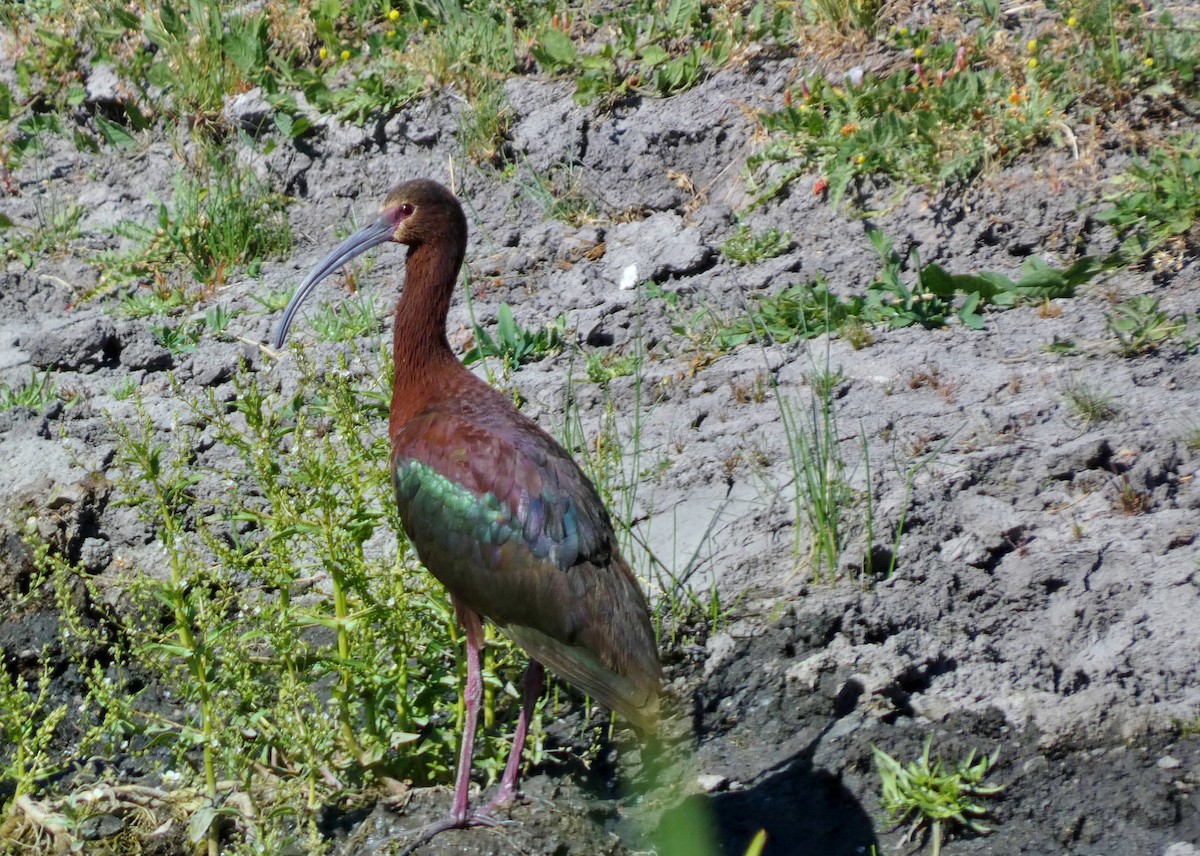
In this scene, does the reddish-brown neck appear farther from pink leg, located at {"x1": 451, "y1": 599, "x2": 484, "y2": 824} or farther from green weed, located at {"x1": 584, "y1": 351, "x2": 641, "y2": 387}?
green weed, located at {"x1": 584, "y1": 351, "x2": 641, "y2": 387}

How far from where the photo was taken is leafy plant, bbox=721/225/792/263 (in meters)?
6.27

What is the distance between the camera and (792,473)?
4871mm

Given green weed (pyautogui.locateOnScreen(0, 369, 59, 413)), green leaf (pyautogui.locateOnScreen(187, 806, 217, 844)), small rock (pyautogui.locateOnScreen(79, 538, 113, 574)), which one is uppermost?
green weed (pyautogui.locateOnScreen(0, 369, 59, 413))

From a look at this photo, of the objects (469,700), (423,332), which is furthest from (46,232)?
(469,700)

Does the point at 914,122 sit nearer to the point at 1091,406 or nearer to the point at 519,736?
the point at 1091,406

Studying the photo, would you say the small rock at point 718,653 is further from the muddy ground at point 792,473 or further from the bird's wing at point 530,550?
the bird's wing at point 530,550

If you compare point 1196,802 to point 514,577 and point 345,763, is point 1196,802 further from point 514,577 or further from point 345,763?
point 345,763

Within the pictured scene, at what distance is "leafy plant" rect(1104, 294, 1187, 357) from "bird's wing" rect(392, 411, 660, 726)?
237 centimetres

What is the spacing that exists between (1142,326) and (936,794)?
230 cm

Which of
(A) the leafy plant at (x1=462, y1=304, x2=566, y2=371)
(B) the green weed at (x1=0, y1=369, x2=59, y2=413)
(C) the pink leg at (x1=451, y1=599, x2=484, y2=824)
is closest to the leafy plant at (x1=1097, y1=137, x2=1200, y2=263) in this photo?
(A) the leafy plant at (x1=462, y1=304, x2=566, y2=371)

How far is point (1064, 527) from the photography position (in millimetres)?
4383

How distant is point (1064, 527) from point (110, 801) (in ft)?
10.2

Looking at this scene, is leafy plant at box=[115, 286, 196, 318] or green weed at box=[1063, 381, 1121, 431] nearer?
green weed at box=[1063, 381, 1121, 431]

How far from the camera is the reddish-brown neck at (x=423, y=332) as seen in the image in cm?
431
